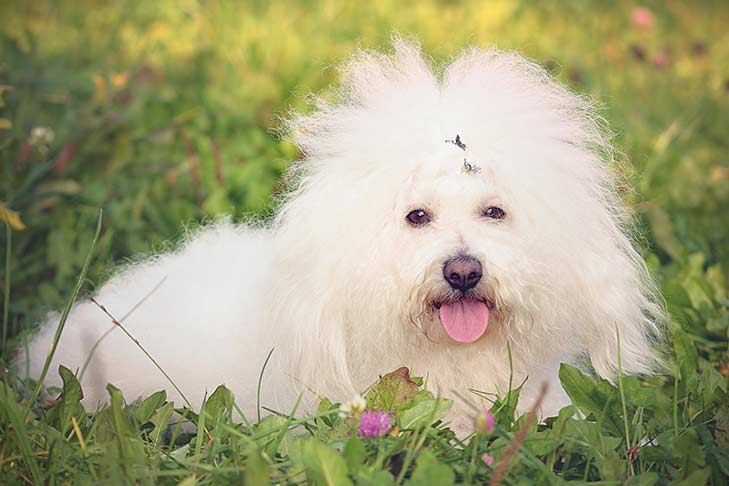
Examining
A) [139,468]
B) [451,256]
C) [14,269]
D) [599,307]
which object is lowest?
[14,269]

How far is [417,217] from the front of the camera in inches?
96.4

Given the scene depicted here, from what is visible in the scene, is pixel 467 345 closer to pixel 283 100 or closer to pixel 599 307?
pixel 599 307

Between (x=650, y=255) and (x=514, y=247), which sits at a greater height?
(x=514, y=247)

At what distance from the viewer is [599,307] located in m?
2.54

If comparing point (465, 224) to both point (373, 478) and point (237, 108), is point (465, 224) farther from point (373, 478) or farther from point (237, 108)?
point (237, 108)

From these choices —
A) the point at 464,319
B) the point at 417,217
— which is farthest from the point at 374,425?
the point at 417,217

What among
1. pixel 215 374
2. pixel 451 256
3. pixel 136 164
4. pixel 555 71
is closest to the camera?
pixel 451 256

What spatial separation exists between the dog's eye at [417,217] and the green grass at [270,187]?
16.1 inches

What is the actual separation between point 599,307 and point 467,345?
14.3 inches

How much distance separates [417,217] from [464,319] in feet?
0.93

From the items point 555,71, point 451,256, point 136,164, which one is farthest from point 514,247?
point 555,71

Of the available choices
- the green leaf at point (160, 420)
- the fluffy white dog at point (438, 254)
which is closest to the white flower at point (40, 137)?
the fluffy white dog at point (438, 254)

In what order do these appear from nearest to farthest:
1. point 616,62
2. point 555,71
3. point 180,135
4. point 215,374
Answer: point 215,374 < point 180,135 < point 555,71 < point 616,62

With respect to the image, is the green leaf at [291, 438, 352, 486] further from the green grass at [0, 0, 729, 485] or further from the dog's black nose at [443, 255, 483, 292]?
the dog's black nose at [443, 255, 483, 292]
